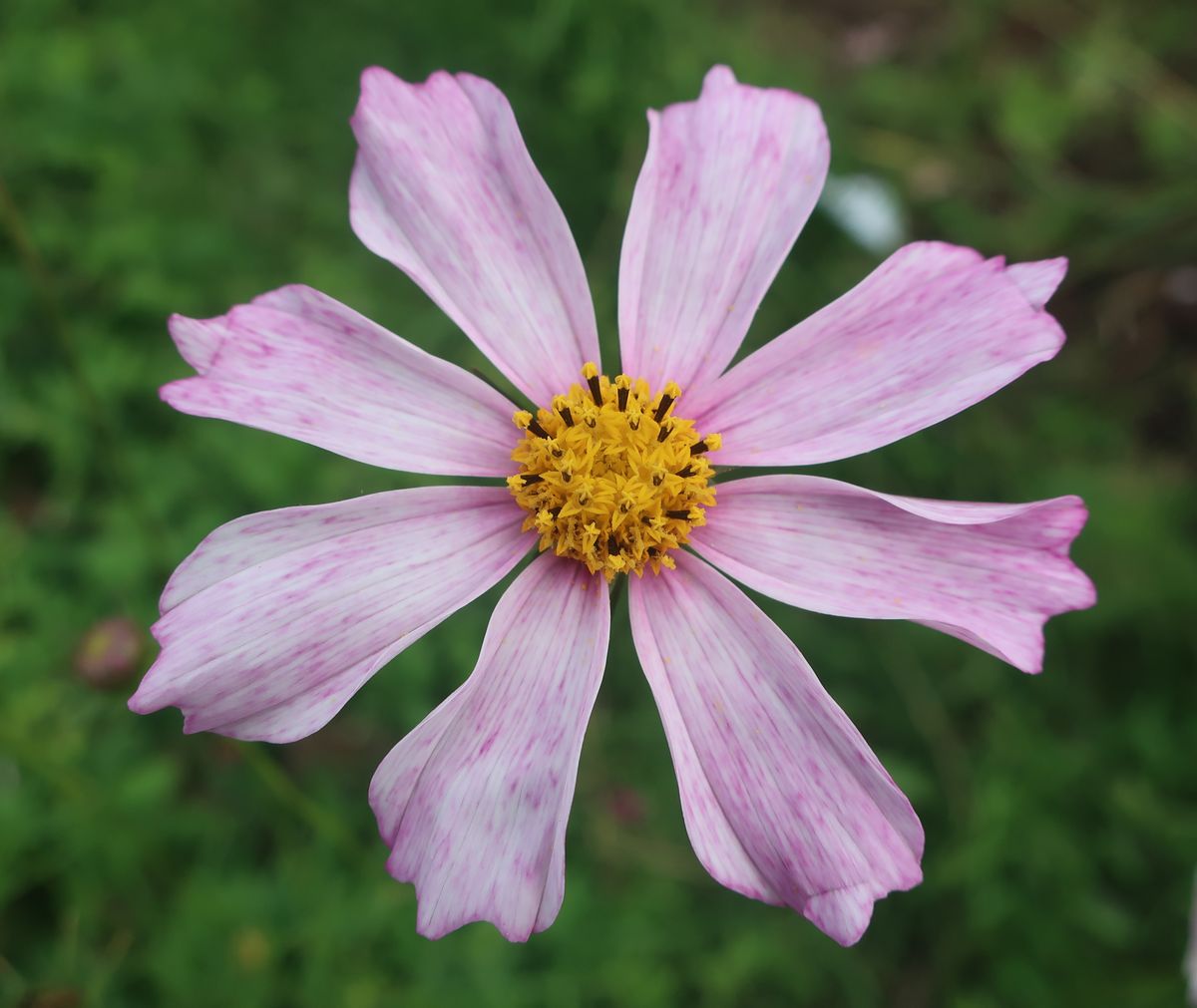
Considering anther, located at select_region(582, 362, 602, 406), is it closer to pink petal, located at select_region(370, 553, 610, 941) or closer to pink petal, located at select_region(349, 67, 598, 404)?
pink petal, located at select_region(349, 67, 598, 404)

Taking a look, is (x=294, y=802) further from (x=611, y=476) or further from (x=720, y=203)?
(x=720, y=203)

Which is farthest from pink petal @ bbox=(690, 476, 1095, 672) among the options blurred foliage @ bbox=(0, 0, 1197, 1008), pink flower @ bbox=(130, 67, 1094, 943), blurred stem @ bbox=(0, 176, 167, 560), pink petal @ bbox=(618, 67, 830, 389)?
blurred stem @ bbox=(0, 176, 167, 560)

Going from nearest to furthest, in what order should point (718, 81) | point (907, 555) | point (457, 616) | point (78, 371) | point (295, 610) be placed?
point (295, 610) → point (907, 555) → point (718, 81) → point (78, 371) → point (457, 616)

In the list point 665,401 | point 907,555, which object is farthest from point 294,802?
point 907,555

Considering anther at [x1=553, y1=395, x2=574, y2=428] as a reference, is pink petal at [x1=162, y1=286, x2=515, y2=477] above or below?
above

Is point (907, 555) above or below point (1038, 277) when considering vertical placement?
below

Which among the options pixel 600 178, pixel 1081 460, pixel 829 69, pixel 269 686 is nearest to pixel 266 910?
pixel 269 686

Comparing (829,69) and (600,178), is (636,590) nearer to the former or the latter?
(600,178)

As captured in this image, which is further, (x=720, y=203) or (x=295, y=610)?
(x=720, y=203)
